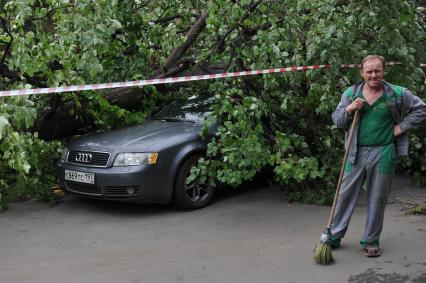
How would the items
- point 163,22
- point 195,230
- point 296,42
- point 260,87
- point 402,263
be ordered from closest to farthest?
point 402,263, point 195,230, point 296,42, point 260,87, point 163,22

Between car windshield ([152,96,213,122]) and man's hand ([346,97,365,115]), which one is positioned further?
car windshield ([152,96,213,122])

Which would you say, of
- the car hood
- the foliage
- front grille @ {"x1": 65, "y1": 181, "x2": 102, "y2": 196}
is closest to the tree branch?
the foliage

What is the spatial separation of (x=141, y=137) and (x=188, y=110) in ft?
3.46

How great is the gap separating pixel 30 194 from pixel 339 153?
13.3 feet

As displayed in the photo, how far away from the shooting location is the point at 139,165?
628 cm

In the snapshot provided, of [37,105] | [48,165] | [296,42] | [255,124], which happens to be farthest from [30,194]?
[296,42]

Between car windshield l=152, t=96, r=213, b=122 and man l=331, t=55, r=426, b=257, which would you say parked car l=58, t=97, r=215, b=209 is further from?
man l=331, t=55, r=426, b=257

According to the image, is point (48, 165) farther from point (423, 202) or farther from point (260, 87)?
point (423, 202)

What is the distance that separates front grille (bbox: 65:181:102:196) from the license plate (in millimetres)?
58

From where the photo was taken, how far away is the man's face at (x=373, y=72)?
4441 millimetres

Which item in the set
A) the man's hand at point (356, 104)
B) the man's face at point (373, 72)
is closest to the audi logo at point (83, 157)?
the man's hand at point (356, 104)

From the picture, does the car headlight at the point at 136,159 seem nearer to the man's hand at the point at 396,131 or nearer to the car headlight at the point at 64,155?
the car headlight at the point at 64,155

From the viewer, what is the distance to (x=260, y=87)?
6984mm

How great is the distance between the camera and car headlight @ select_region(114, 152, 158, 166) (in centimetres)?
631
